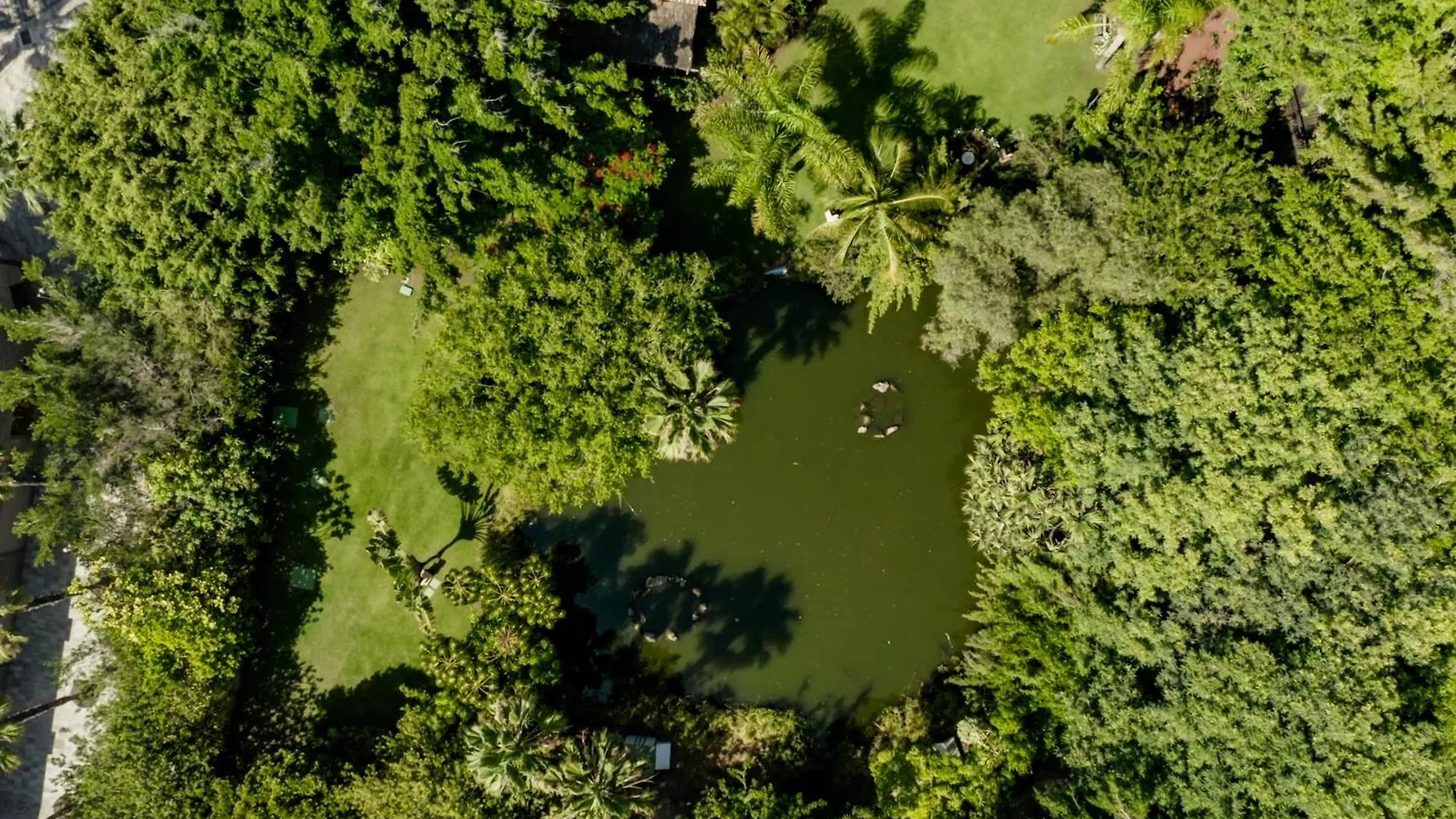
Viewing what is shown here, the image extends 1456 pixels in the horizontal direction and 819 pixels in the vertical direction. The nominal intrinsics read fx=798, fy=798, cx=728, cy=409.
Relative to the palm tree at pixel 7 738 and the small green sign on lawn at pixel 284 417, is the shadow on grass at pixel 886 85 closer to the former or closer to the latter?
the small green sign on lawn at pixel 284 417

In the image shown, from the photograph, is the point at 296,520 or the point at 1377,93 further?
the point at 296,520

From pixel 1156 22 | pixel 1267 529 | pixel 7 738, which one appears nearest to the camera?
pixel 1267 529

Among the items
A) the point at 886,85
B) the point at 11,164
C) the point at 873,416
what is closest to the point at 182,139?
the point at 11,164

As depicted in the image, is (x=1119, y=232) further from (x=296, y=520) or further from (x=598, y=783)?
(x=296, y=520)

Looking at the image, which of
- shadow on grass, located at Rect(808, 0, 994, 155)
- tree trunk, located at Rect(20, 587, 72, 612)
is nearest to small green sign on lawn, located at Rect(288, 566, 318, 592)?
tree trunk, located at Rect(20, 587, 72, 612)

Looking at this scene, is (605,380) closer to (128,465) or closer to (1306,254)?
(128,465)

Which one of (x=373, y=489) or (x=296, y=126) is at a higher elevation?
(x=296, y=126)

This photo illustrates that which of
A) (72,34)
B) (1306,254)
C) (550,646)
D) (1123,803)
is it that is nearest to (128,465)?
(72,34)
